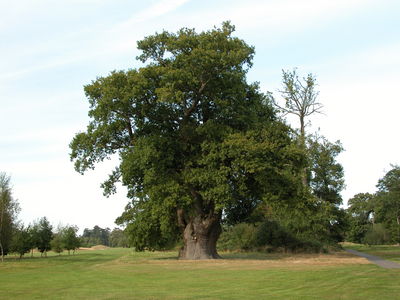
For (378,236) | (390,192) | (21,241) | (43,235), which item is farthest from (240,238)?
(378,236)

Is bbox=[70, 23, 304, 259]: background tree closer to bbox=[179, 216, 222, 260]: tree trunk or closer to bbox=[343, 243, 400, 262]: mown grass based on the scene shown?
bbox=[179, 216, 222, 260]: tree trunk

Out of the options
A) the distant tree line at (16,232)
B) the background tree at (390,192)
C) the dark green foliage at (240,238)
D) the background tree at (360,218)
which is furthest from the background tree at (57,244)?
the background tree at (360,218)

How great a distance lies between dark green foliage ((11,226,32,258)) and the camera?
58412mm

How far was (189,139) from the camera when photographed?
34031 millimetres

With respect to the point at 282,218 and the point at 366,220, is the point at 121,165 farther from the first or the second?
the point at 366,220

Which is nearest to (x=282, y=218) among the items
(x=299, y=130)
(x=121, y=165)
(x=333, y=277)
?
(x=299, y=130)

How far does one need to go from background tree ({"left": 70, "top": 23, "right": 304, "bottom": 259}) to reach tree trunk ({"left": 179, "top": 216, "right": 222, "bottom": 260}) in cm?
8

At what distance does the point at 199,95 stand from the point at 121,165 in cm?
763

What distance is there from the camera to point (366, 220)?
357 ft

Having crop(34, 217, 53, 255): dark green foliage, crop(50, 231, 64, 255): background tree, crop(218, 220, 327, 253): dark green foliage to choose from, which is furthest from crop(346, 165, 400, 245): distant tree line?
crop(50, 231, 64, 255): background tree

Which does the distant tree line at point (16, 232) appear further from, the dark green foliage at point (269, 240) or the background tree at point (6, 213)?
the dark green foliage at point (269, 240)

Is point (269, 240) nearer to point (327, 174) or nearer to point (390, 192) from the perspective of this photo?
point (327, 174)

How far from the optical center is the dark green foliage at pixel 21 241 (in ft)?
192

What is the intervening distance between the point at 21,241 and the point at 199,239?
34442 millimetres
